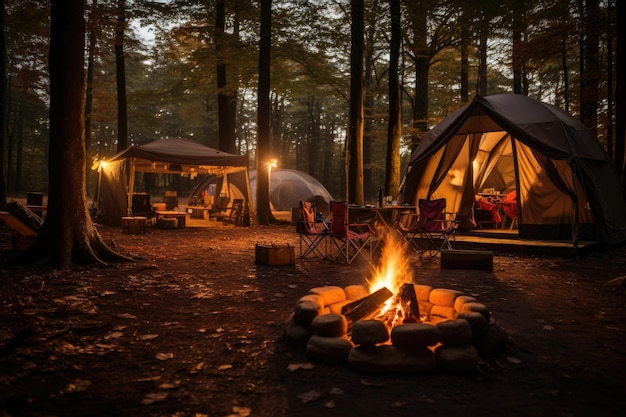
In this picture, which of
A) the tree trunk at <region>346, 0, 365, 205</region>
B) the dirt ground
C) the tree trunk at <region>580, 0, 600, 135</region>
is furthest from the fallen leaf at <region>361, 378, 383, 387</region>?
the tree trunk at <region>580, 0, 600, 135</region>

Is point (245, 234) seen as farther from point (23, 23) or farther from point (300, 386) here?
point (23, 23)

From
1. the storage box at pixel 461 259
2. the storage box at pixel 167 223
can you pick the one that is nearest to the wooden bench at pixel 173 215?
the storage box at pixel 167 223

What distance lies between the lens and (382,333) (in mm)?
3008

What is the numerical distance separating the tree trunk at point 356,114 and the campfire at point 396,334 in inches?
379

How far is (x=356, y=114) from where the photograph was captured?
13.4m

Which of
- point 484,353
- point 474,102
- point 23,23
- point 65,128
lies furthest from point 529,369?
point 23,23

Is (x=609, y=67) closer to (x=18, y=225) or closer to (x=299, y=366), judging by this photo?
(x=299, y=366)

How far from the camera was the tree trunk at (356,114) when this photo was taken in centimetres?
1334

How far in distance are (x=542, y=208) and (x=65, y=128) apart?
953cm

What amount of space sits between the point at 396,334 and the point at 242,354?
1.16m

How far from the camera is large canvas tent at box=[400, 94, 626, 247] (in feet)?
28.8

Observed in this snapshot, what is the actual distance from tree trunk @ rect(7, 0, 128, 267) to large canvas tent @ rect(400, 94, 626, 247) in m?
7.08

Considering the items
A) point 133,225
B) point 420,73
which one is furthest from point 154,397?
point 420,73

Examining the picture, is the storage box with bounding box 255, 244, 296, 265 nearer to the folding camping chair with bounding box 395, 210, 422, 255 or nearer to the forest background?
the folding camping chair with bounding box 395, 210, 422, 255
